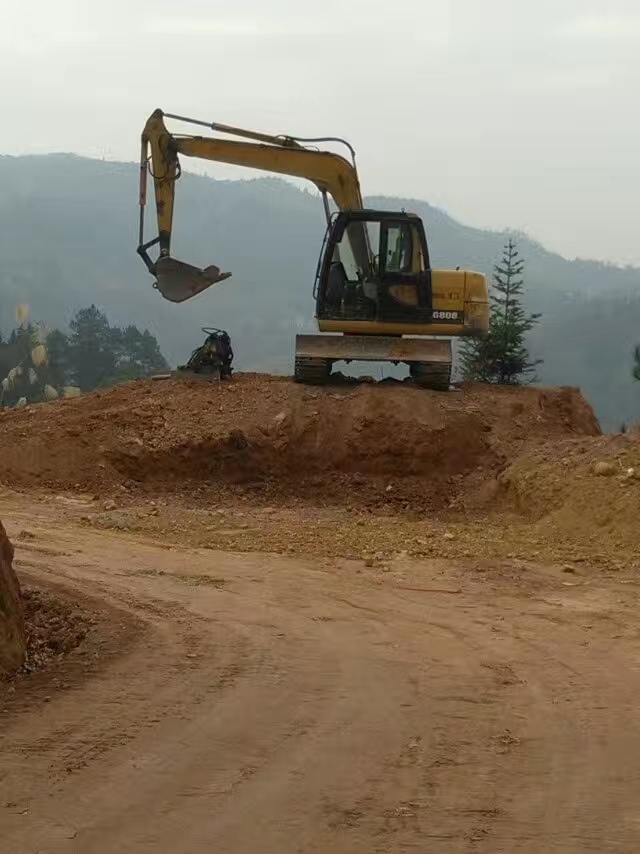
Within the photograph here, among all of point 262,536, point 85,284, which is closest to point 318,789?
point 262,536

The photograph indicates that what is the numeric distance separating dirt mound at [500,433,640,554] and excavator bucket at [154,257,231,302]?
633 cm

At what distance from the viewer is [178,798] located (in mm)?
3721

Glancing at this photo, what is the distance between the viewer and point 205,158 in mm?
17516

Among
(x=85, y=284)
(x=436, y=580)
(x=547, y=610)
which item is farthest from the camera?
(x=85, y=284)

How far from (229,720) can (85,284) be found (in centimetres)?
10483

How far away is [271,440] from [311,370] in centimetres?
223

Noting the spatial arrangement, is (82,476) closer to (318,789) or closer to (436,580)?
(436,580)

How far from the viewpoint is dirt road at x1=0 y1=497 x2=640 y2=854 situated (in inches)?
141

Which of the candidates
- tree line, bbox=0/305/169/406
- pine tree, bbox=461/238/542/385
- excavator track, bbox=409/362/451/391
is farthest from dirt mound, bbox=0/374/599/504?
tree line, bbox=0/305/169/406

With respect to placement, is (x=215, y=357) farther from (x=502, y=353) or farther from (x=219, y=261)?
(x=219, y=261)

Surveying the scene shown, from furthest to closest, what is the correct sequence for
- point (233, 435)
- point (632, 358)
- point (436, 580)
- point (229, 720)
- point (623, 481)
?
point (632, 358)
point (233, 435)
point (623, 481)
point (436, 580)
point (229, 720)

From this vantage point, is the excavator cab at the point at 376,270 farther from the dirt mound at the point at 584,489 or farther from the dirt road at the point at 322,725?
the dirt road at the point at 322,725

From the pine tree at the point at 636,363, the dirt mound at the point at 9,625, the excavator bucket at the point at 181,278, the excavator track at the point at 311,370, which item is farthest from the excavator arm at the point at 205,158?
the pine tree at the point at 636,363

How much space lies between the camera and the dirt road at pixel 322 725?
3.57 metres
